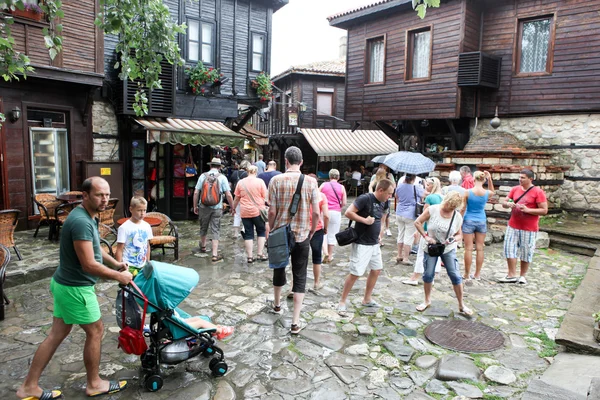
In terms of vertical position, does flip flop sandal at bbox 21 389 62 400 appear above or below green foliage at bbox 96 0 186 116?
below

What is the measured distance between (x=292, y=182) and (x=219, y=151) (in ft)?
46.2

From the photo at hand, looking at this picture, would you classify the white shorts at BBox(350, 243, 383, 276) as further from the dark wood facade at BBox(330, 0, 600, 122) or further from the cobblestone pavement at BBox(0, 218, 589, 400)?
the dark wood facade at BBox(330, 0, 600, 122)

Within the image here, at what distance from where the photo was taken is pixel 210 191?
784 cm

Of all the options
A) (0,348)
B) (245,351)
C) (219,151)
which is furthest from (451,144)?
(0,348)

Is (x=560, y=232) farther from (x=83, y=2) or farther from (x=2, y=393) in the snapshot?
(x=83, y=2)

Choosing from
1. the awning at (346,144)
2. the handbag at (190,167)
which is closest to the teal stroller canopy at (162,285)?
the handbag at (190,167)

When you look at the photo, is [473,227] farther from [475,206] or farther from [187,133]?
[187,133]

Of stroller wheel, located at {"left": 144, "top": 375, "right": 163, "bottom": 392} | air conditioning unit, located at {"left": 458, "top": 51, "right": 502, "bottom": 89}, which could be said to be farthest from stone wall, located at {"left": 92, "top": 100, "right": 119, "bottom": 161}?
air conditioning unit, located at {"left": 458, "top": 51, "right": 502, "bottom": 89}

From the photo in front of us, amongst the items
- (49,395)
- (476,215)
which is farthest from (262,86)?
(49,395)

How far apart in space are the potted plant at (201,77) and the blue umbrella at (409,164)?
6858 mm

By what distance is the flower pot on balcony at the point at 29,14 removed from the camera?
9.04 meters

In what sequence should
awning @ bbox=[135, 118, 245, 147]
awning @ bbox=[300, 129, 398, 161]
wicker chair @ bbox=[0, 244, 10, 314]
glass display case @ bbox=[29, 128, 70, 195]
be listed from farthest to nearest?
awning @ bbox=[300, 129, 398, 161]
awning @ bbox=[135, 118, 245, 147]
glass display case @ bbox=[29, 128, 70, 195]
wicker chair @ bbox=[0, 244, 10, 314]

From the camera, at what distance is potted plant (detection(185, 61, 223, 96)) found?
12750 mm

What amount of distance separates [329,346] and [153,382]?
1.86 metres
